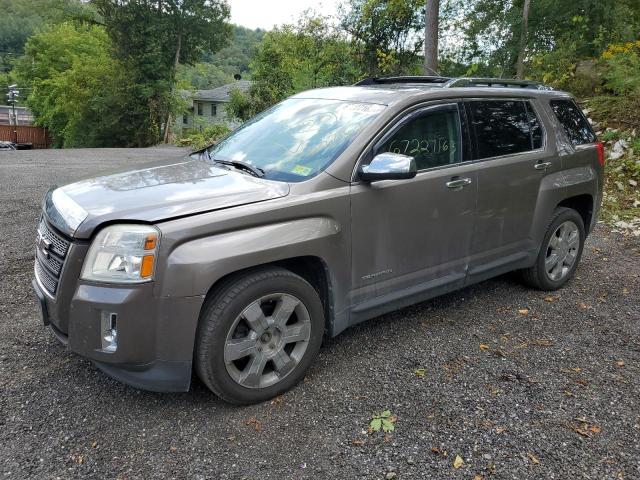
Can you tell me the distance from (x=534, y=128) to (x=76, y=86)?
37.7 meters

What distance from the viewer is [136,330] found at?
2461 millimetres

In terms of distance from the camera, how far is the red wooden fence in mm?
45844

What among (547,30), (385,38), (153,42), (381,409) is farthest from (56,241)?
Result: (153,42)

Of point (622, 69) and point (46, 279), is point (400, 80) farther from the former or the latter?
point (622, 69)

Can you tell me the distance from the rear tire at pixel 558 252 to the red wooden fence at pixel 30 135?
164 ft

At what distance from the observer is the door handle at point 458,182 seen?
3.53 m

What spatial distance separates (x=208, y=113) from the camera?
186 feet

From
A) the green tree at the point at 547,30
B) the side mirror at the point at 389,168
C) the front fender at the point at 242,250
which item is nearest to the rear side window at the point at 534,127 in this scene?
the side mirror at the point at 389,168

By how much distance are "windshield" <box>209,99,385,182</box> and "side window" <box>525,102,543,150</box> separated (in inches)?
63.5

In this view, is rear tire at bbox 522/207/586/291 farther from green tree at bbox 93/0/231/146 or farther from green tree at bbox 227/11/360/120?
green tree at bbox 93/0/231/146

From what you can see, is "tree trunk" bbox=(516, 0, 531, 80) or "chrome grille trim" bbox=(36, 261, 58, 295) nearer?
"chrome grille trim" bbox=(36, 261, 58, 295)

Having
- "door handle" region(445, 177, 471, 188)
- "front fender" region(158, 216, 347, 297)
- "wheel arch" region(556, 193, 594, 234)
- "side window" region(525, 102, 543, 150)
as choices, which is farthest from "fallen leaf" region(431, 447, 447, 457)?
"wheel arch" region(556, 193, 594, 234)

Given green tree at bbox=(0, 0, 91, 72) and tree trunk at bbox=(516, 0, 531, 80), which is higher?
green tree at bbox=(0, 0, 91, 72)

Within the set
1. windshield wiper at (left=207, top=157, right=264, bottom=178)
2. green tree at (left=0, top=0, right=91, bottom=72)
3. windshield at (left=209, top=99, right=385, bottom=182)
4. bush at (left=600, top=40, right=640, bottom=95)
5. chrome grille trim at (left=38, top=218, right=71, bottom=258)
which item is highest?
green tree at (left=0, top=0, right=91, bottom=72)
